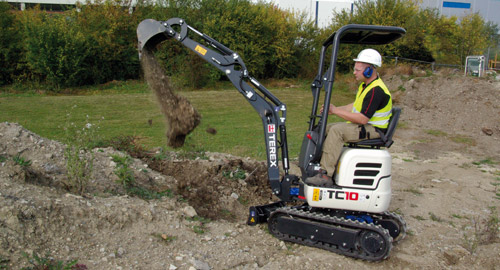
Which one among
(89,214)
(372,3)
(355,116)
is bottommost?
(89,214)

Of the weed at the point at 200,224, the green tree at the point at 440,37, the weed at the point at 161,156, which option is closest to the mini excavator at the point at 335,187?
the weed at the point at 200,224

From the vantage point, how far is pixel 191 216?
5723 mm

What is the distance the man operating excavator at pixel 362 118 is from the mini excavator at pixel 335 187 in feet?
0.28

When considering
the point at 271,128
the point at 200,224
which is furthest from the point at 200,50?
the point at 200,224

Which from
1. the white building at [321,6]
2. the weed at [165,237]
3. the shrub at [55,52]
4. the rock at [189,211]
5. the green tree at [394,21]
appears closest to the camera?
the weed at [165,237]

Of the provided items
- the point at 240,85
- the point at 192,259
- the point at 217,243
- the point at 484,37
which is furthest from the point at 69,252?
the point at 484,37

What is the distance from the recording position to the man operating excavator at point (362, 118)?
507 centimetres

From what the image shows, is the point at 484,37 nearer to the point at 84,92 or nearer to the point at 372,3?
the point at 372,3

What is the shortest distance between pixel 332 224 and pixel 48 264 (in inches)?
122

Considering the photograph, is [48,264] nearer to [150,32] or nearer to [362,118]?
[150,32]

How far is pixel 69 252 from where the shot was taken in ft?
14.5

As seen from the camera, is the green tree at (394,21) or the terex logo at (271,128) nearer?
the terex logo at (271,128)

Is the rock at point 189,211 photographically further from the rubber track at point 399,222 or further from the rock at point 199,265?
the rubber track at point 399,222

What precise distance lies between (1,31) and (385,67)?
19876mm
